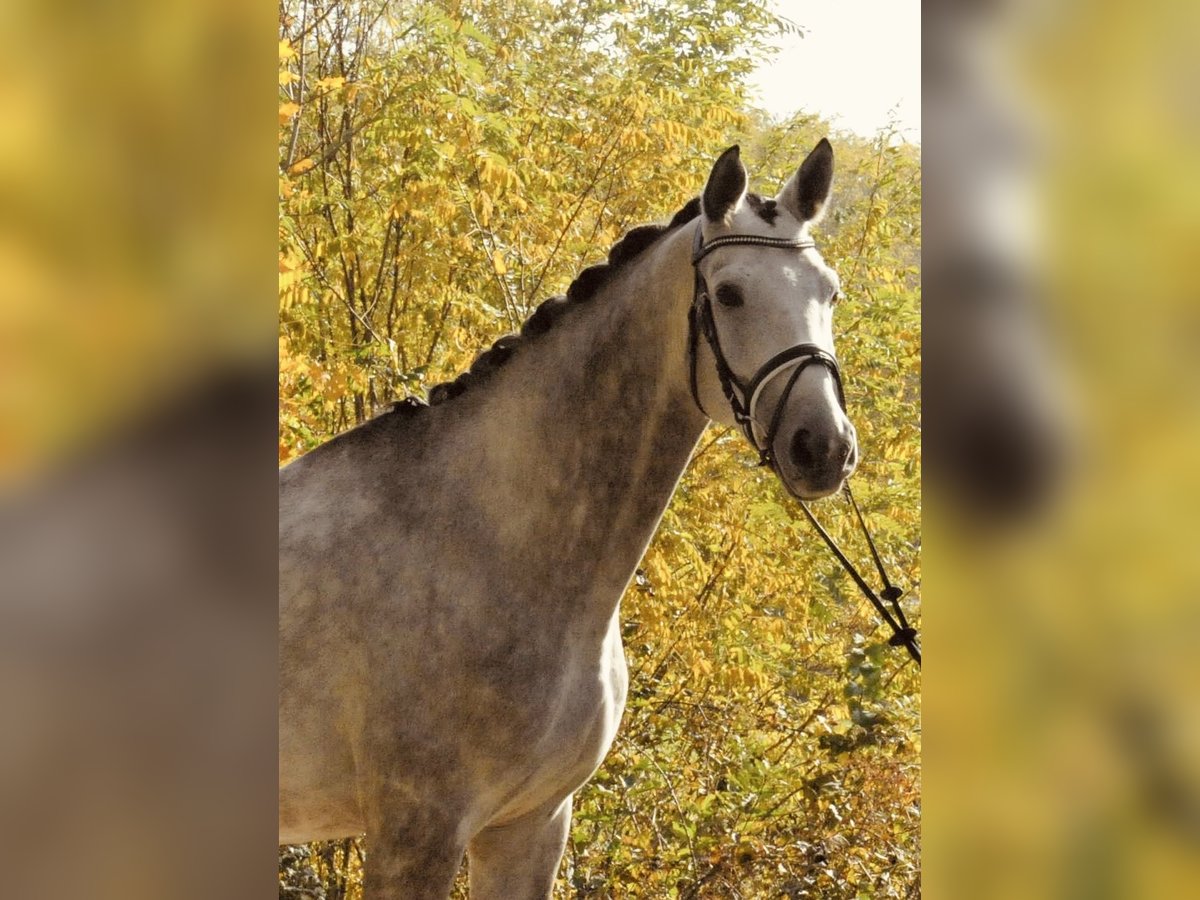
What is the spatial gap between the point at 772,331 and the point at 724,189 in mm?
192

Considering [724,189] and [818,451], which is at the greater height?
[724,189]

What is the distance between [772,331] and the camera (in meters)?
1.41

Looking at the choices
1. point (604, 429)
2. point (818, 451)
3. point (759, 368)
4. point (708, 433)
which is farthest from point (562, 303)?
point (708, 433)

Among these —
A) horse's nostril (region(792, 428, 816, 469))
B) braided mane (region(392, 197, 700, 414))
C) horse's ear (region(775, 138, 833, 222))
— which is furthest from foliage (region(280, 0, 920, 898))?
horse's nostril (region(792, 428, 816, 469))

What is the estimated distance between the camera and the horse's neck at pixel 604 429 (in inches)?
59.6
